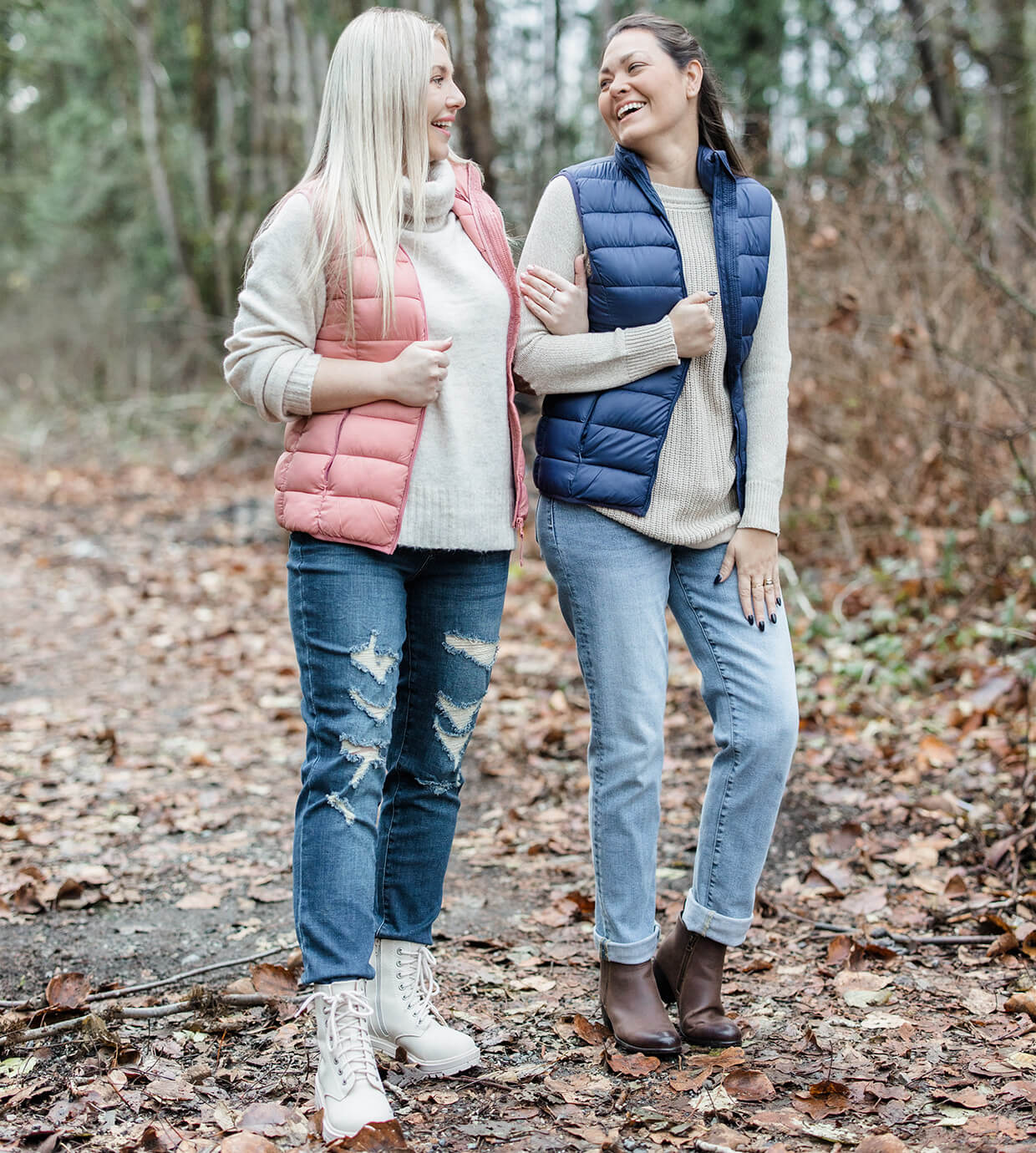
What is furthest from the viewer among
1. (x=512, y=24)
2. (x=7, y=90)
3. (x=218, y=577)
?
(x=7, y=90)

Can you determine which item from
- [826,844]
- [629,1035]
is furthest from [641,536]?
[826,844]

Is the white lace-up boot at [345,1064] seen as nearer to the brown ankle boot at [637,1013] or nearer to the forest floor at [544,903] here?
the forest floor at [544,903]

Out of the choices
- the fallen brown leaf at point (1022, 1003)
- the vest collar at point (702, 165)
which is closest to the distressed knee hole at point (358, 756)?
the vest collar at point (702, 165)

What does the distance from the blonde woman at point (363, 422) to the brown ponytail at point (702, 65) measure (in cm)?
48

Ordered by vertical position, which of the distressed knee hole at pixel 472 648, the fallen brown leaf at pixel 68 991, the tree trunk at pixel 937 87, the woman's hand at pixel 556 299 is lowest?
the fallen brown leaf at pixel 68 991

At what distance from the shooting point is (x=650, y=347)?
2.56m

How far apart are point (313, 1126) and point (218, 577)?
268 inches

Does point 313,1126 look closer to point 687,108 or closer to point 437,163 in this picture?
point 437,163

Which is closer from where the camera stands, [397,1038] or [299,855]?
[299,855]

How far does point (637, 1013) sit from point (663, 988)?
6.7 inches

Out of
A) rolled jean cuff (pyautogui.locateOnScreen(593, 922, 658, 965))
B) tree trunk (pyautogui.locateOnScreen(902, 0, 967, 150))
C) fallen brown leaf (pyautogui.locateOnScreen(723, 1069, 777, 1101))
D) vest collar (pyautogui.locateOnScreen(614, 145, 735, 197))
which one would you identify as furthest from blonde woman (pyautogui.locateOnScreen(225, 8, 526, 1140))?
tree trunk (pyautogui.locateOnScreen(902, 0, 967, 150))

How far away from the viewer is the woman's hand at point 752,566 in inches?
105

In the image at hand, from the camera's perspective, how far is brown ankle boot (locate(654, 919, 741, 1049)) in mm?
2699

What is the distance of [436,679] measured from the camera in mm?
2629
